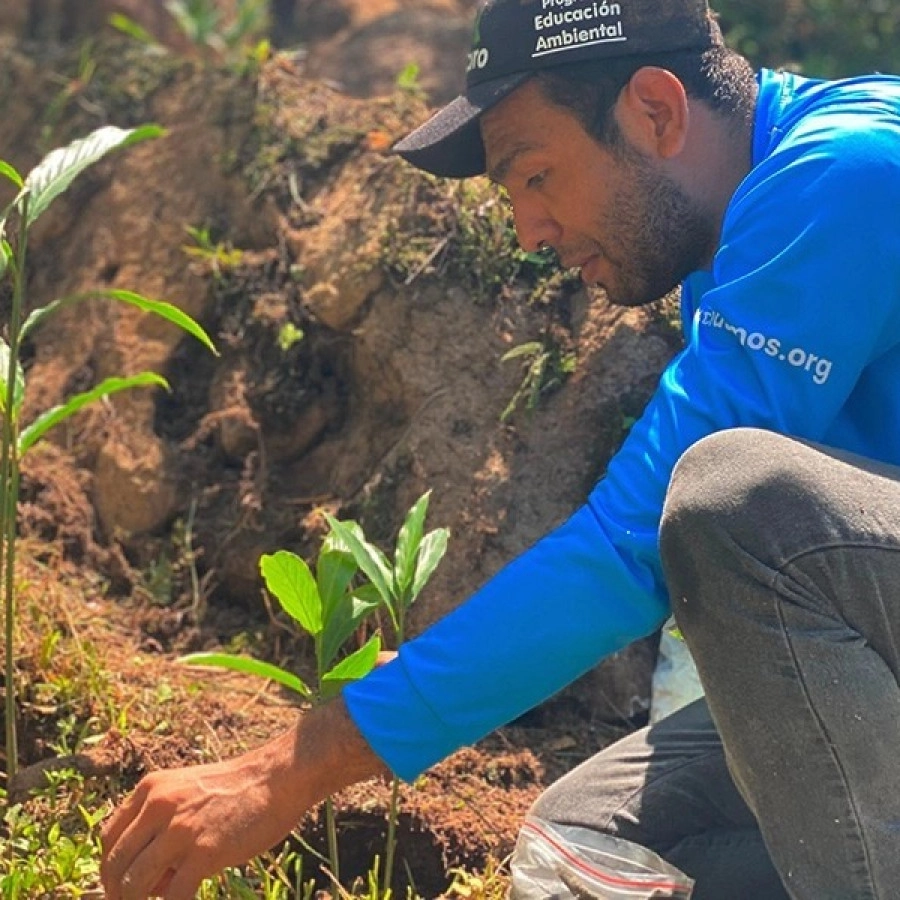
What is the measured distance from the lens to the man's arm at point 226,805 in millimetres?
1920

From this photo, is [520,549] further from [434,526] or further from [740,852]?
[740,852]

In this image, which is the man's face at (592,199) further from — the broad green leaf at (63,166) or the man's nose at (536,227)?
the broad green leaf at (63,166)

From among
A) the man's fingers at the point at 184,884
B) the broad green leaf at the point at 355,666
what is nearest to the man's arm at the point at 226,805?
the man's fingers at the point at 184,884

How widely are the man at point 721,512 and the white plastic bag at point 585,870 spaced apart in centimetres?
33

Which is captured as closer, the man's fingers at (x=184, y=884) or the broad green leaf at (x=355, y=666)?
the man's fingers at (x=184, y=884)

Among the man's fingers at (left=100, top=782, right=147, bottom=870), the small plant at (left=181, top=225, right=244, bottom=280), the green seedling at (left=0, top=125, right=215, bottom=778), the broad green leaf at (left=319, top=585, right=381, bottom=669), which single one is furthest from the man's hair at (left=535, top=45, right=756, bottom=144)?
the small plant at (left=181, top=225, right=244, bottom=280)

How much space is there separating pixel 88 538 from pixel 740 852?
5.87ft

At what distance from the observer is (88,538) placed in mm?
3439

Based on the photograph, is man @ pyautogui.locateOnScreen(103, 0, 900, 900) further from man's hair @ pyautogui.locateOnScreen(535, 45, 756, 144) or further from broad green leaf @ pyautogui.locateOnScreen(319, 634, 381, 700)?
broad green leaf @ pyautogui.locateOnScreen(319, 634, 381, 700)

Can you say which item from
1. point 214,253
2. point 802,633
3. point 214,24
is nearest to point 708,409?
point 802,633

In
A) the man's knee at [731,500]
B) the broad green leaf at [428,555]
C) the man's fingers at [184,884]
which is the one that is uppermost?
the man's knee at [731,500]

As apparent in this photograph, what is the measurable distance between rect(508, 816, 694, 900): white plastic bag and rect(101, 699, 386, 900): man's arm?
420 mm

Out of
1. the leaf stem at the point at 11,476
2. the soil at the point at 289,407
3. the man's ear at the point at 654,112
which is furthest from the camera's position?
the soil at the point at 289,407

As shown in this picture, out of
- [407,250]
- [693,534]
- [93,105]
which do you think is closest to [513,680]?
[693,534]
